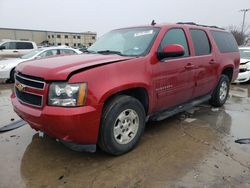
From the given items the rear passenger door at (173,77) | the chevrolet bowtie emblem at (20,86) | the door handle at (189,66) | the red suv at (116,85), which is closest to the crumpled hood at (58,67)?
the red suv at (116,85)

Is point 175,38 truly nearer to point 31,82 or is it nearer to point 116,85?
point 116,85

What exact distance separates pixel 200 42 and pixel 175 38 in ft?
2.79

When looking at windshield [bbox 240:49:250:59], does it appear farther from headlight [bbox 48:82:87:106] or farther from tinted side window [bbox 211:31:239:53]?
headlight [bbox 48:82:87:106]

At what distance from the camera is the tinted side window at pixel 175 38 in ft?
13.2

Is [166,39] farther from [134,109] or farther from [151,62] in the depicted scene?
[134,109]

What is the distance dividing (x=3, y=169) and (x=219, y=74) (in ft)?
15.0

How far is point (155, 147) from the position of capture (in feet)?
12.3

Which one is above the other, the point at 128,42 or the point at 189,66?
the point at 128,42

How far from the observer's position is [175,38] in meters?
4.29

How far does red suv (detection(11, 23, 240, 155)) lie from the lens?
2.84m

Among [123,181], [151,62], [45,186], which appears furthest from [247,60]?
[45,186]

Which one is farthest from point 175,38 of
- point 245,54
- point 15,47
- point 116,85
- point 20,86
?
point 15,47

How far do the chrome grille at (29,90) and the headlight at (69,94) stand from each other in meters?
0.20

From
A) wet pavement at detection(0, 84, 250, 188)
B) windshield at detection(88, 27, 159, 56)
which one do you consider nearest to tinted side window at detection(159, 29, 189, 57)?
windshield at detection(88, 27, 159, 56)
